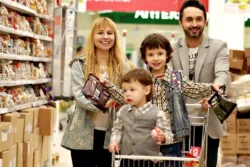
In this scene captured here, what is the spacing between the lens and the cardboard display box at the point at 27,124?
15.8ft

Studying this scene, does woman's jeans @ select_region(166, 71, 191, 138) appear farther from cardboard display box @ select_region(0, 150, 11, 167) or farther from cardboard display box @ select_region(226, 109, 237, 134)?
cardboard display box @ select_region(226, 109, 237, 134)

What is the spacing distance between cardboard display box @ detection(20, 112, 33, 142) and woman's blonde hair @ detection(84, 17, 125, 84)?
4.88 feet

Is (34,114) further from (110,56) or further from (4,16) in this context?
(110,56)

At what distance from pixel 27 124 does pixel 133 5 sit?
4585mm

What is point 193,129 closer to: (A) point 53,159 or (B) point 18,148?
(B) point 18,148

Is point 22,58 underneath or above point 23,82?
above

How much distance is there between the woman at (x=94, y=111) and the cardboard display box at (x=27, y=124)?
1388 millimetres

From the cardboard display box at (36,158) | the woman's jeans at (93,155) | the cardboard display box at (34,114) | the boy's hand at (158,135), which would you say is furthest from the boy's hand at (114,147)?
the cardboard display box at (36,158)

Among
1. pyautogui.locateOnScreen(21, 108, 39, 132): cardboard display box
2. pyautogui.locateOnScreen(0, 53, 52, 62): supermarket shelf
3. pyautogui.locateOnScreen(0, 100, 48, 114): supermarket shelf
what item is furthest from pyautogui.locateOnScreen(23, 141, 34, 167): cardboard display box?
pyautogui.locateOnScreen(0, 53, 52, 62): supermarket shelf

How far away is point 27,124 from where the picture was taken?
16.0 ft

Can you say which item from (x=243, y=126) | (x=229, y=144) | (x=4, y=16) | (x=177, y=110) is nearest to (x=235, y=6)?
(x=243, y=126)

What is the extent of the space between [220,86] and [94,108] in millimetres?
901

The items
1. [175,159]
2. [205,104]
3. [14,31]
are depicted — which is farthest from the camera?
[14,31]

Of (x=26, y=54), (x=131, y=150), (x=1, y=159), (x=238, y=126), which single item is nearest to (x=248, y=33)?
(x=238, y=126)
